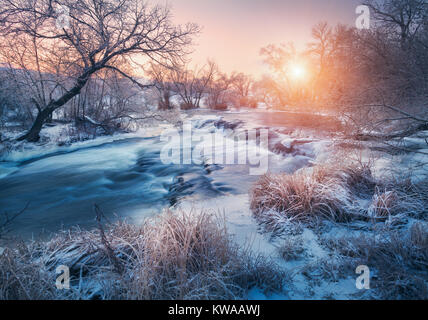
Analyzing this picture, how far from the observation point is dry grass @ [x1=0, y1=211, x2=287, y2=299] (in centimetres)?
200

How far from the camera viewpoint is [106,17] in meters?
9.20

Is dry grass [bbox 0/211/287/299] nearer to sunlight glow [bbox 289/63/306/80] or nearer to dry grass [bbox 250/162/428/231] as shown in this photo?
dry grass [bbox 250/162/428/231]

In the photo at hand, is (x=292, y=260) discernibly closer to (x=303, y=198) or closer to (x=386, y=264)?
(x=386, y=264)

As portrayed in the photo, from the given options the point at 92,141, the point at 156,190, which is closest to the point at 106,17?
the point at 92,141

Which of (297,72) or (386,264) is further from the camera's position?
(297,72)

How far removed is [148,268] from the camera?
214 cm

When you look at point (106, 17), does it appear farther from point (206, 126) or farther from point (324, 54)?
point (324, 54)

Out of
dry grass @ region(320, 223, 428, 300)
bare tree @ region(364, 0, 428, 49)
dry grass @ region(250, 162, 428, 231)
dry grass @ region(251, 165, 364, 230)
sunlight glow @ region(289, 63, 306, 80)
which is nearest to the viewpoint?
dry grass @ region(320, 223, 428, 300)

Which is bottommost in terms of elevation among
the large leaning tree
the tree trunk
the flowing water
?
the flowing water

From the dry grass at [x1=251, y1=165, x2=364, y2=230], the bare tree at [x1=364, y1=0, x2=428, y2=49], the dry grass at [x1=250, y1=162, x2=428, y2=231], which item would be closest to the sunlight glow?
the bare tree at [x1=364, y1=0, x2=428, y2=49]

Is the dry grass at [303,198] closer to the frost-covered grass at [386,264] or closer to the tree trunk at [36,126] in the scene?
the frost-covered grass at [386,264]
